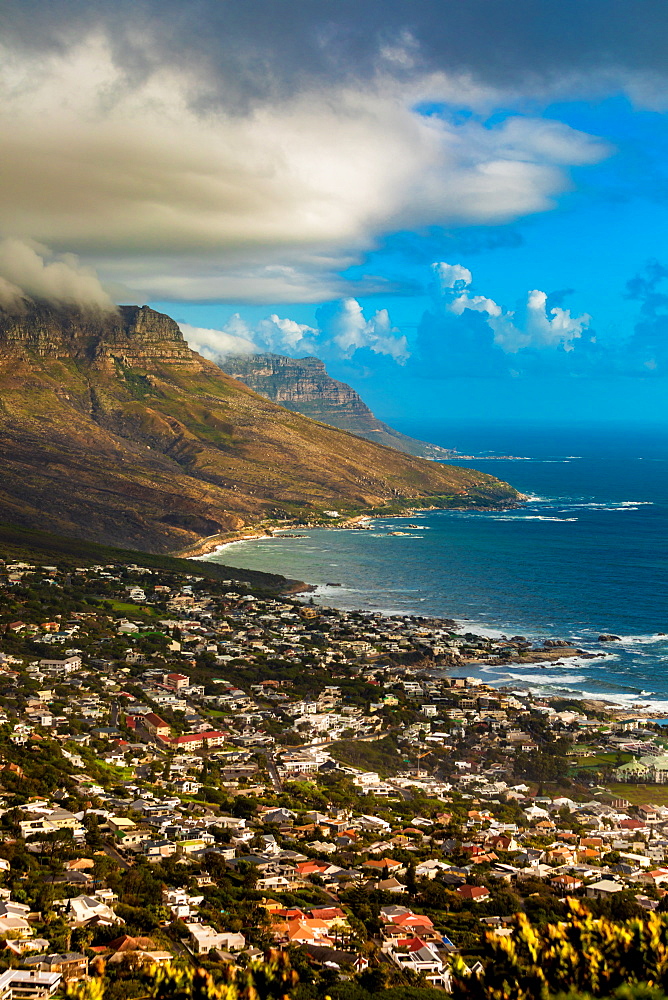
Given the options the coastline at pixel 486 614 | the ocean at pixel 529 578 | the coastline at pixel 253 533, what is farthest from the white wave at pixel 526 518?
the coastline at pixel 253 533

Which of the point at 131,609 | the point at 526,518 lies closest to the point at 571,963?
the point at 131,609

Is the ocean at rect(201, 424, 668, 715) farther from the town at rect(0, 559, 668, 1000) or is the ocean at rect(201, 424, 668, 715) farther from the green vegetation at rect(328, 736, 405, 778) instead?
the green vegetation at rect(328, 736, 405, 778)

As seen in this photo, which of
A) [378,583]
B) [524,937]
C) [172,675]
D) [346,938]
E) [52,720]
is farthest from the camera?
[378,583]

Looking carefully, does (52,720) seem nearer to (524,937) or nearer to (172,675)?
(172,675)

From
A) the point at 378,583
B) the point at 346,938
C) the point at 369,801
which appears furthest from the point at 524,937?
the point at 378,583

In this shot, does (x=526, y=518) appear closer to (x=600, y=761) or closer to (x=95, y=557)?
(x=95, y=557)

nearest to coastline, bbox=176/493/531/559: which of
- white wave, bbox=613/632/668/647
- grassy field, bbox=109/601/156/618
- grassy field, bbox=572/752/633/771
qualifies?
grassy field, bbox=109/601/156/618
